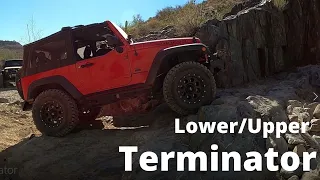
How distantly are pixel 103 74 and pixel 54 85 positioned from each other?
3.80 ft

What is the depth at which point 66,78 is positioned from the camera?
672cm

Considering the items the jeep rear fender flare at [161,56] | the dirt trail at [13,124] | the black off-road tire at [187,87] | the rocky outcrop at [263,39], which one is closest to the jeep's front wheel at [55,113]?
the dirt trail at [13,124]

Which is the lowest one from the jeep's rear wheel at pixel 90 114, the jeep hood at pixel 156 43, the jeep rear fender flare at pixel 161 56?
the jeep's rear wheel at pixel 90 114

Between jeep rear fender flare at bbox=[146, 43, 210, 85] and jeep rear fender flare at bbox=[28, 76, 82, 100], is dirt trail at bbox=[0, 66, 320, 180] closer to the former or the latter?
jeep rear fender flare at bbox=[28, 76, 82, 100]

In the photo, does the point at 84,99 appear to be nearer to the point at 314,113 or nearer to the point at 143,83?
the point at 143,83

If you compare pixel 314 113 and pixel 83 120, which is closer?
pixel 314 113

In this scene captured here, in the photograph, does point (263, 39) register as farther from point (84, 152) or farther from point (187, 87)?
point (84, 152)

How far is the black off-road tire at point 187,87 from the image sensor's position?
633 cm

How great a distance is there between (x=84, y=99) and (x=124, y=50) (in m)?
1.26

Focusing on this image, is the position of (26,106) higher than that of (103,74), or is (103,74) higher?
(103,74)

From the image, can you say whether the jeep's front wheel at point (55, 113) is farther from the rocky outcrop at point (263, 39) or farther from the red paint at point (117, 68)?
the rocky outcrop at point (263, 39)

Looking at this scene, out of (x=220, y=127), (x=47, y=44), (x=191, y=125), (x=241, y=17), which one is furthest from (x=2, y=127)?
(x=241, y=17)

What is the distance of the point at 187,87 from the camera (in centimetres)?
643

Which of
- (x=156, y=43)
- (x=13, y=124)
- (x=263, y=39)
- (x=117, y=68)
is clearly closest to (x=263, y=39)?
(x=263, y=39)
